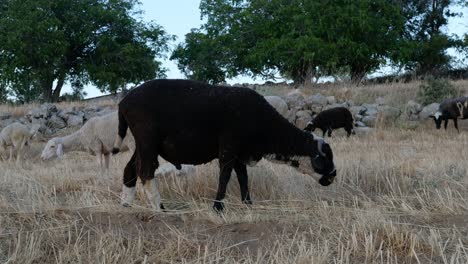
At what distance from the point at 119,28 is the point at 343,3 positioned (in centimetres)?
1509

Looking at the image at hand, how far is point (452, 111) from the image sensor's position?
21844mm

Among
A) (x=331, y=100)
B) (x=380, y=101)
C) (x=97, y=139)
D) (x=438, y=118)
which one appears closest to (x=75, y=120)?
(x=331, y=100)

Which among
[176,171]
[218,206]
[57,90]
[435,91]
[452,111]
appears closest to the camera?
[218,206]

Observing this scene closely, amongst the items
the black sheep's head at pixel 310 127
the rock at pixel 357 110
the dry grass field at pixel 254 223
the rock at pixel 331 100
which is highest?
the rock at pixel 331 100

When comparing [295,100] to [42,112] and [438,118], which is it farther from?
[42,112]

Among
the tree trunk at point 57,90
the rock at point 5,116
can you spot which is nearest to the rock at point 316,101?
the rock at point 5,116

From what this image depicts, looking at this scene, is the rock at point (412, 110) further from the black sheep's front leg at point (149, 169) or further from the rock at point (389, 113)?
the black sheep's front leg at point (149, 169)

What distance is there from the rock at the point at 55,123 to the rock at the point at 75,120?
248mm

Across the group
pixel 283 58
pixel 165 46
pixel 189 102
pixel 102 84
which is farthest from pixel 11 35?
pixel 189 102

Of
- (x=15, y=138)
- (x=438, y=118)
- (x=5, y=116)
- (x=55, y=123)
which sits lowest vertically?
(x=15, y=138)

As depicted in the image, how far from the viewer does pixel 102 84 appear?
39031 millimetres

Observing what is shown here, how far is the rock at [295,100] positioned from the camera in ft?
77.8

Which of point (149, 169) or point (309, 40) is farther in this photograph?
point (309, 40)

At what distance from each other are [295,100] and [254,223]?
18.5m
